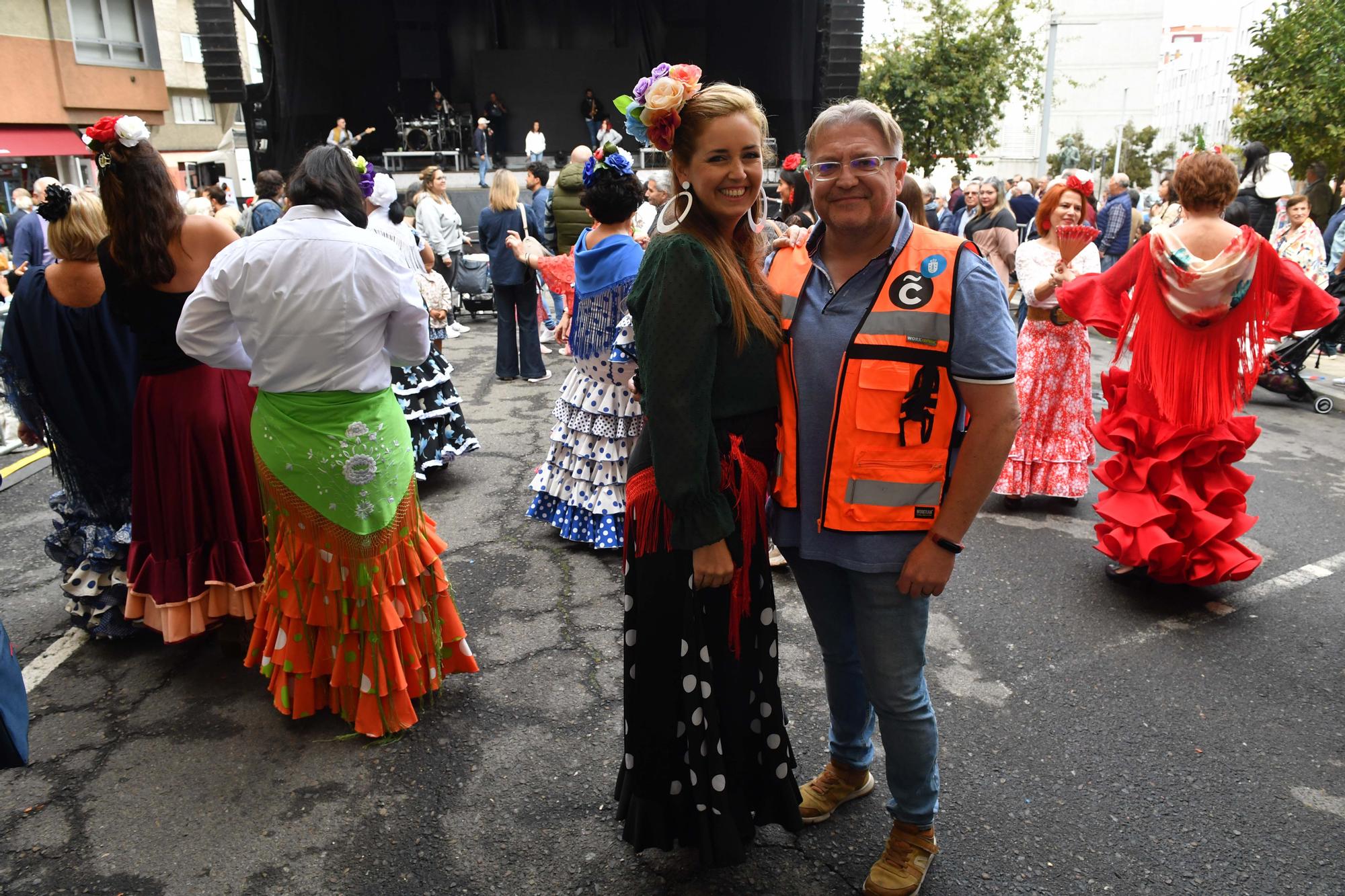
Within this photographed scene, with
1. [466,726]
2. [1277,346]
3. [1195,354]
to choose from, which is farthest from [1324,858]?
[1277,346]

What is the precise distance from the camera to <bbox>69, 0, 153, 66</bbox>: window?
23219 mm

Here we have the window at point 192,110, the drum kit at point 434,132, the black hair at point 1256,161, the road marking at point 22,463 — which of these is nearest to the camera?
the road marking at point 22,463

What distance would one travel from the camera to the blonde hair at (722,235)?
203cm

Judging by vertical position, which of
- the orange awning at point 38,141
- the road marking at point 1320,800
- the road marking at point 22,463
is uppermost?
the orange awning at point 38,141

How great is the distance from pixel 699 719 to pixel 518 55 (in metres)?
20.7

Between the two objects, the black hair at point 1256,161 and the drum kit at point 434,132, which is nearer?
the black hair at point 1256,161

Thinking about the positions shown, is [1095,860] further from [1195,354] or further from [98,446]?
[98,446]

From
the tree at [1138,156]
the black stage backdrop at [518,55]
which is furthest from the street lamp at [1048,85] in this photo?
the tree at [1138,156]

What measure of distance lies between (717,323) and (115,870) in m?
2.23

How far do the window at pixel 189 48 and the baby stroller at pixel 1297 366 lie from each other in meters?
32.4

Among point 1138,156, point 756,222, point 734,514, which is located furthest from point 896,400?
point 1138,156

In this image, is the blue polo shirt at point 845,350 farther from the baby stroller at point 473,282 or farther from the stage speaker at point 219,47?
the stage speaker at point 219,47

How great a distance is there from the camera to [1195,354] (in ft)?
13.0

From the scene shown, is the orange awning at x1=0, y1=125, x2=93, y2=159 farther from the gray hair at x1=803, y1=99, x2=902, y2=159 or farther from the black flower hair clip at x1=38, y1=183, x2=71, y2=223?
the gray hair at x1=803, y1=99, x2=902, y2=159
